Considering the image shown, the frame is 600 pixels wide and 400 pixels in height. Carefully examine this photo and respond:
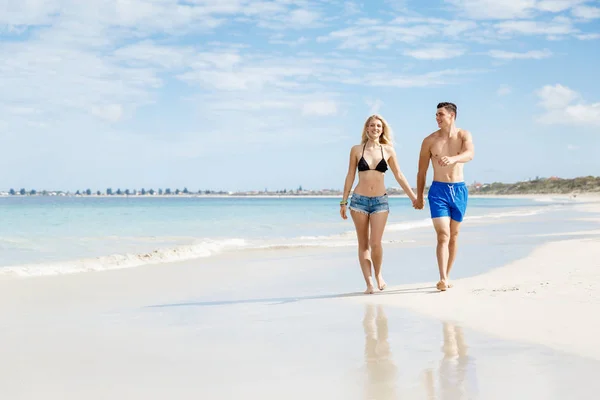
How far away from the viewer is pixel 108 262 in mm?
11820

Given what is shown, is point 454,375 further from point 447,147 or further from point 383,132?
point 383,132

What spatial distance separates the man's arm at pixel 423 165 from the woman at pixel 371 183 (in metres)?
0.22

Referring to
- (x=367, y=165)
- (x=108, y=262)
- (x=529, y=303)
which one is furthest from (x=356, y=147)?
(x=108, y=262)

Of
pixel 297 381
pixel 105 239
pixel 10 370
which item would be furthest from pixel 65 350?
pixel 105 239

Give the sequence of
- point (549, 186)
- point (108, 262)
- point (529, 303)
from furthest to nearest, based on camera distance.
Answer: point (549, 186) < point (108, 262) < point (529, 303)

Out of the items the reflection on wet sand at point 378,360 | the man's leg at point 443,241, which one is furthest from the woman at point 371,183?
the reflection on wet sand at point 378,360

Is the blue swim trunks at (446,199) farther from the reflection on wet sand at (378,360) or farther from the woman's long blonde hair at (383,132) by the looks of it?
the reflection on wet sand at (378,360)

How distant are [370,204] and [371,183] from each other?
23cm

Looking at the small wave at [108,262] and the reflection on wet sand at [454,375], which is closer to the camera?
the reflection on wet sand at [454,375]

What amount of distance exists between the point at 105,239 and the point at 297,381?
55.9 feet

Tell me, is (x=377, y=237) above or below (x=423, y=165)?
below

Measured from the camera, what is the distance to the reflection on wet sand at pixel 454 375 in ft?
11.5

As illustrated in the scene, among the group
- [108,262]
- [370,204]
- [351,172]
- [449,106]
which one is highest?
[449,106]

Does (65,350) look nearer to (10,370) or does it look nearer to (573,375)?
(10,370)
